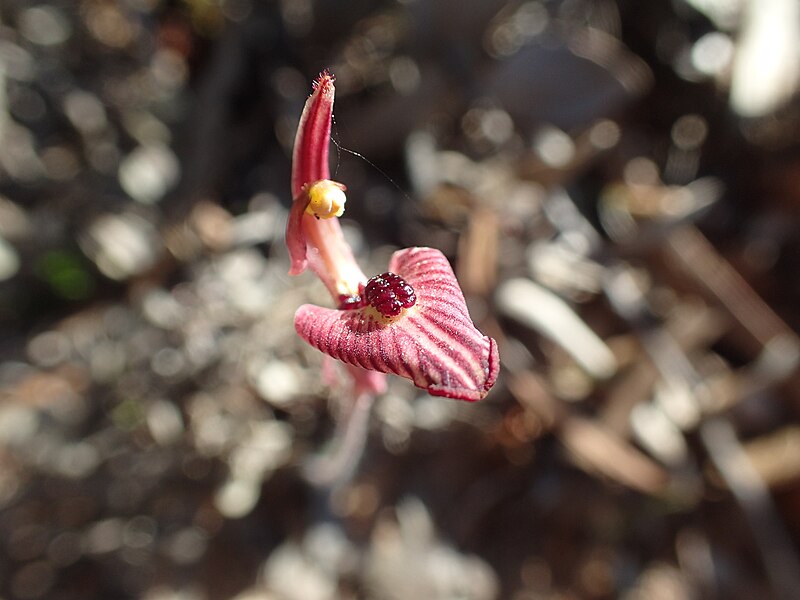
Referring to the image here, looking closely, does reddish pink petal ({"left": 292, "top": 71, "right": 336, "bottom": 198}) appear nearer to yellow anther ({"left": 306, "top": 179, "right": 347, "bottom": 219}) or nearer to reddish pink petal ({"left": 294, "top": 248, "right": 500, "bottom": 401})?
yellow anther ({"left": 306, "top": 179, "right": 347, "bottom": 219})

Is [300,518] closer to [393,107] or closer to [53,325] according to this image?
[53,325]

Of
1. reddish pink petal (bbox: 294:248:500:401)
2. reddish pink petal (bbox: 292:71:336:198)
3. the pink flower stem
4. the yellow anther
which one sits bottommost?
the pink flower stem

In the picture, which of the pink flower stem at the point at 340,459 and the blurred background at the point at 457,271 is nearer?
the pink flower stem at the point at 340,459

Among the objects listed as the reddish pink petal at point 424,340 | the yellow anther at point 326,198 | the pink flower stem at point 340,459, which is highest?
the yellow anther at point 326,198

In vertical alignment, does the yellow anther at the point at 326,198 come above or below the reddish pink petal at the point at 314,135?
below

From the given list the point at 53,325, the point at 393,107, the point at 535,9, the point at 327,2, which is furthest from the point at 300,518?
the point at 535,9

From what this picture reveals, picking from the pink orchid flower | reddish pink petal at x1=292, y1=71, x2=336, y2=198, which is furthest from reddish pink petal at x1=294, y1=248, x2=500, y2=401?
reddish pink petal at x1=292, y1=71, x2=336, y2=198

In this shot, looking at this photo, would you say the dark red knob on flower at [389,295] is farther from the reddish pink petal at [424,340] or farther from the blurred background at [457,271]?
the blurred background at [457,271]

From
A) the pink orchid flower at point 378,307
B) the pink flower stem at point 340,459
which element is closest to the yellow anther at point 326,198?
the pink orchid flower at point 378,307
